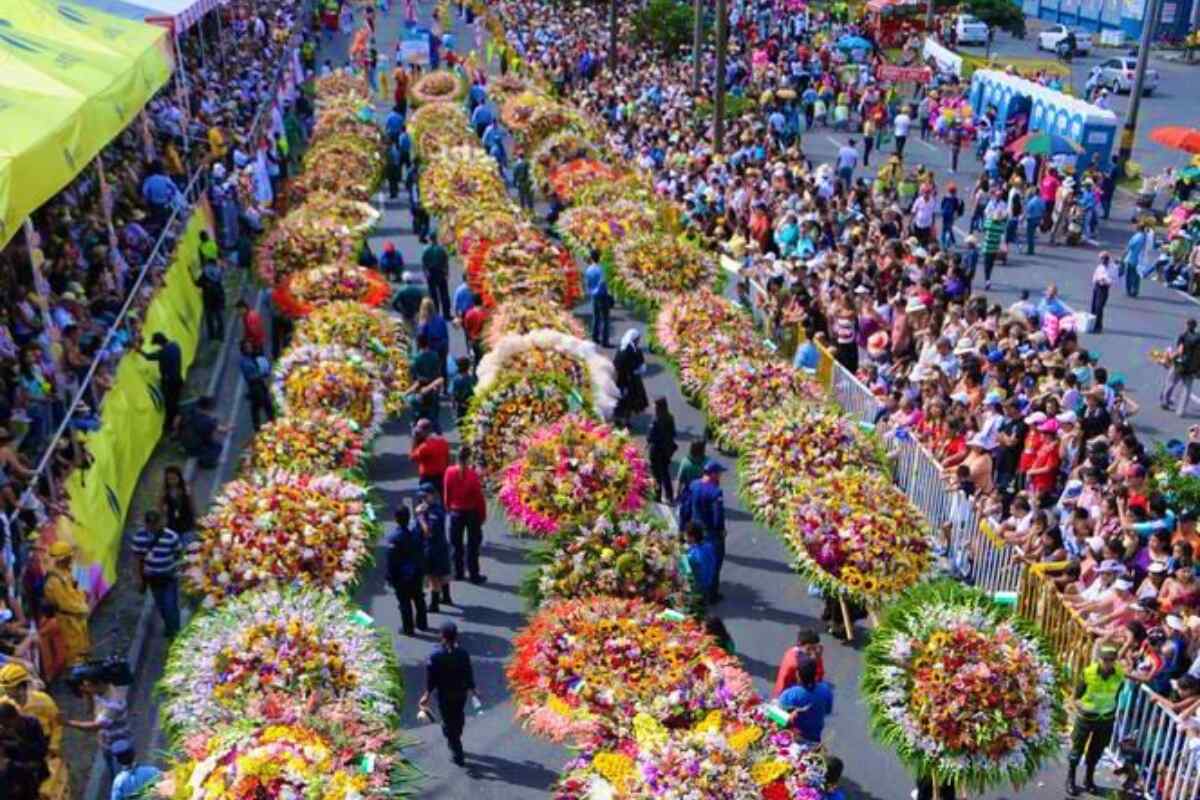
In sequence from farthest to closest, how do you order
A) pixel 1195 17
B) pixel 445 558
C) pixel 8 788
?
pixel 1195 17
pixel 445 558
pixel 8 788

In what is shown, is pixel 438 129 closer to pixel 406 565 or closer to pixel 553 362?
pixel 553 362

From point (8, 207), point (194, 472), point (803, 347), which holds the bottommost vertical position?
point (194, 472)

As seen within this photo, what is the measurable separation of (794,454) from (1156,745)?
4.43m

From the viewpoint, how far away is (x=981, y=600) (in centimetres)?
924

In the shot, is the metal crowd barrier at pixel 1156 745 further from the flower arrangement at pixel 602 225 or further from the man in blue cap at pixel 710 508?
the flower arrangement at pixel 602 225

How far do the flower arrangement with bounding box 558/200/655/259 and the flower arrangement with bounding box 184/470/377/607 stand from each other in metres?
9.70

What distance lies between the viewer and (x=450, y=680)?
9.48m

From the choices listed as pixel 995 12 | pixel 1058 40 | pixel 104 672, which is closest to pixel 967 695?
pixel 104 672

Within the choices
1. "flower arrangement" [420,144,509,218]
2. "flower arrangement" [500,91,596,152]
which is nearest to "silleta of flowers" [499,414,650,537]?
"flower arrangement" [420,144,509,218]

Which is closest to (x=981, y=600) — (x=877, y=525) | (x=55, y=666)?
(x=877, y=525)

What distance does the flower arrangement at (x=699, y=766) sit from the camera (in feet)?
24.6

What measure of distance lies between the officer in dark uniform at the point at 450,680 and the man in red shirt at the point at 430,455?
3.83 m

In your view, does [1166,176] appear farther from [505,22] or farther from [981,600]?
[505,22]

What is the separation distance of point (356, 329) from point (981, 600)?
8.75m
